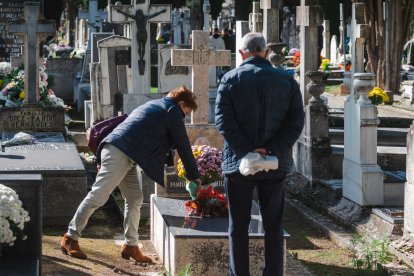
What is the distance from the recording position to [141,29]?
16422 mm

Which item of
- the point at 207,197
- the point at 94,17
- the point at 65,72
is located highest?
the point at 94,17

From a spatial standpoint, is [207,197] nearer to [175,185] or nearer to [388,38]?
[175,185]

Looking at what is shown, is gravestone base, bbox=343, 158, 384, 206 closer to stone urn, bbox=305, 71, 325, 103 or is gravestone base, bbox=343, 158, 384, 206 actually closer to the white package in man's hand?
stone urn, bbox=305, 71, 325, 103

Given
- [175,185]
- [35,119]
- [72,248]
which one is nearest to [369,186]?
[175,185]

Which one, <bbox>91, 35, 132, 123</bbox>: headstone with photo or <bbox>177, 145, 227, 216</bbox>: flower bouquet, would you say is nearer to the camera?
<bbox>177, 145, 227, 216</bbox>: flower bouquet

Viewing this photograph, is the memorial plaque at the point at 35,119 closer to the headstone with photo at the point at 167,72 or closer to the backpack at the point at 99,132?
the headstone with photo at the point at 167,72

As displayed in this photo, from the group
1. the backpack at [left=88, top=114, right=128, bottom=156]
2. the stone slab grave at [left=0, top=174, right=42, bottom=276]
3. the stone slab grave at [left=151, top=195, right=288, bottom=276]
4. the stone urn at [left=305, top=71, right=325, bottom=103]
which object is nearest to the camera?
the stone slab grave at [left=0, top=174, right=42, bottom=276]

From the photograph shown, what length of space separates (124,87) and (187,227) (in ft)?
32.4

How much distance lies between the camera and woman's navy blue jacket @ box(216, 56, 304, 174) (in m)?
6.83

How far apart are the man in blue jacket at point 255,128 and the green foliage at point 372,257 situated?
1425 mm

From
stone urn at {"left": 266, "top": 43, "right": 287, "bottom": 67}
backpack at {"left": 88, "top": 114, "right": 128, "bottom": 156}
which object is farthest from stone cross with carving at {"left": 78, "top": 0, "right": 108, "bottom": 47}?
backpack at {"left": 88, "top": 114, "right": 128, "bottom": 156}

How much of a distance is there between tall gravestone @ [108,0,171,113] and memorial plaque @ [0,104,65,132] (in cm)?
242

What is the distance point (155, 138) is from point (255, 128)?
146 cm

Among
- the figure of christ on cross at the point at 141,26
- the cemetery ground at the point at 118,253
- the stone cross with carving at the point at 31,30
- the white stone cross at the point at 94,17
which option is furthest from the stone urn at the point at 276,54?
the white stone cross at the point at 94,17
